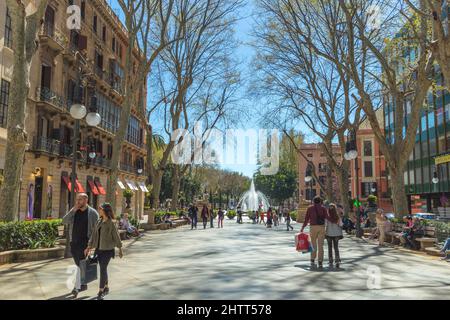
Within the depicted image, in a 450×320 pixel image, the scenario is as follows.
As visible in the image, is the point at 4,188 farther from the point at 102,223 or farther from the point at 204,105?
the point at 204,105

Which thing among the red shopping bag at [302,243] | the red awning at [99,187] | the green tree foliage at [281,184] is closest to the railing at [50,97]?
the red awning at [99,187]

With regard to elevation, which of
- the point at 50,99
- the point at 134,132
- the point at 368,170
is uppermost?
the point at 134,132

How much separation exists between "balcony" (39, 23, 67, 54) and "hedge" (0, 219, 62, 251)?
1622cm

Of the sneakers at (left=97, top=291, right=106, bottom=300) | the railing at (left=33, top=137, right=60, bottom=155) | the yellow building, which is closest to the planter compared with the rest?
the sneakers at (left=97, top=291, right=106, bottom=300)

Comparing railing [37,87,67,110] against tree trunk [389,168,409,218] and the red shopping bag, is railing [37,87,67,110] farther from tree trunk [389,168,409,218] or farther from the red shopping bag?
the red shopping bag

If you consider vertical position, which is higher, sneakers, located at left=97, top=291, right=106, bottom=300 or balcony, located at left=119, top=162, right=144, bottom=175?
balcony, located at left=119, top=162, right=144, bottom=175

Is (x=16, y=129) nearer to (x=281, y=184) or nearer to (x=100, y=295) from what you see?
(x=100, y=295)

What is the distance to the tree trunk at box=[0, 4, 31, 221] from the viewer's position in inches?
463

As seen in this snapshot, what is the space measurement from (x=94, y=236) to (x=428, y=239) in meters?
11.6

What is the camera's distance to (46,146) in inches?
1019

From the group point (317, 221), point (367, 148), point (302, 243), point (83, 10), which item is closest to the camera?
point (317, 221)

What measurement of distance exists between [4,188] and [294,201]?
8039 centimetres

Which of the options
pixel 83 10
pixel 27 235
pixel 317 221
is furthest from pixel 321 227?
pixel 83 10

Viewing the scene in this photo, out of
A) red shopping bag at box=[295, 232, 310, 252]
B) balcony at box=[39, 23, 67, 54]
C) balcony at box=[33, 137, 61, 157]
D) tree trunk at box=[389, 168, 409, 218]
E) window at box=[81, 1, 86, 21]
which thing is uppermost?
window at box=[81, 1, 86, 21]
